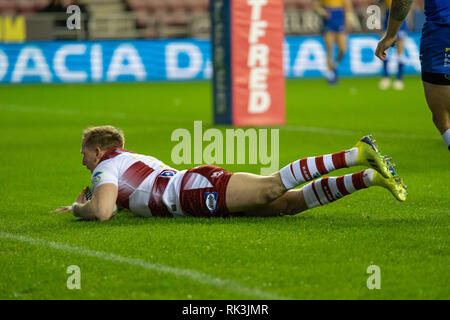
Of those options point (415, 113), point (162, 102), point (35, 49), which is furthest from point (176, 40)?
point (415, 113)

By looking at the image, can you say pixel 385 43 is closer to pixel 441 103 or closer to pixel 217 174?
pixel 441 103

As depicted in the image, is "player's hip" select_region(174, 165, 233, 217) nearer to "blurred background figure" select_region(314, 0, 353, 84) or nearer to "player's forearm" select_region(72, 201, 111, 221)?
"player's forearm" select_region(72, 201, 111, 221)

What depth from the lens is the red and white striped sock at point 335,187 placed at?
205 inches

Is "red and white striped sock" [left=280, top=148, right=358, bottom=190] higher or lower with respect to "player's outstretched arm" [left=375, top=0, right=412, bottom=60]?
lower

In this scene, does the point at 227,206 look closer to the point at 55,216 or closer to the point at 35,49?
the point at 55,216

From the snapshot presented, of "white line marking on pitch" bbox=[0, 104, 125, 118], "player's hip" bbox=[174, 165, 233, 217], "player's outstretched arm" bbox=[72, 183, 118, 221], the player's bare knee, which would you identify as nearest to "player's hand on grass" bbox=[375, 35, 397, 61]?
the player's bare knee

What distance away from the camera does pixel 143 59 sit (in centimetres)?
2400

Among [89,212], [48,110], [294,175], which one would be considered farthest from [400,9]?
[48,110]

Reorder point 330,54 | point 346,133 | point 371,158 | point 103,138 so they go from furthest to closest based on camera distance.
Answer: point 330,54, point 346,133, point 103,138, point 371,158

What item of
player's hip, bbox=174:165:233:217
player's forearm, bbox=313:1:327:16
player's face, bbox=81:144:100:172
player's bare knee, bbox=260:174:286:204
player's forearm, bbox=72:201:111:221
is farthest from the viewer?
player's forearm, bbox=313:1:327:16

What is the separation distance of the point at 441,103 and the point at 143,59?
1896cm

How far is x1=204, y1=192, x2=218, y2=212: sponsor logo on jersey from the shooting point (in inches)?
208

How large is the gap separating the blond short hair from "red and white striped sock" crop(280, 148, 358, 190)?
122 centimetres

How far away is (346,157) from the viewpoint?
5.08m
